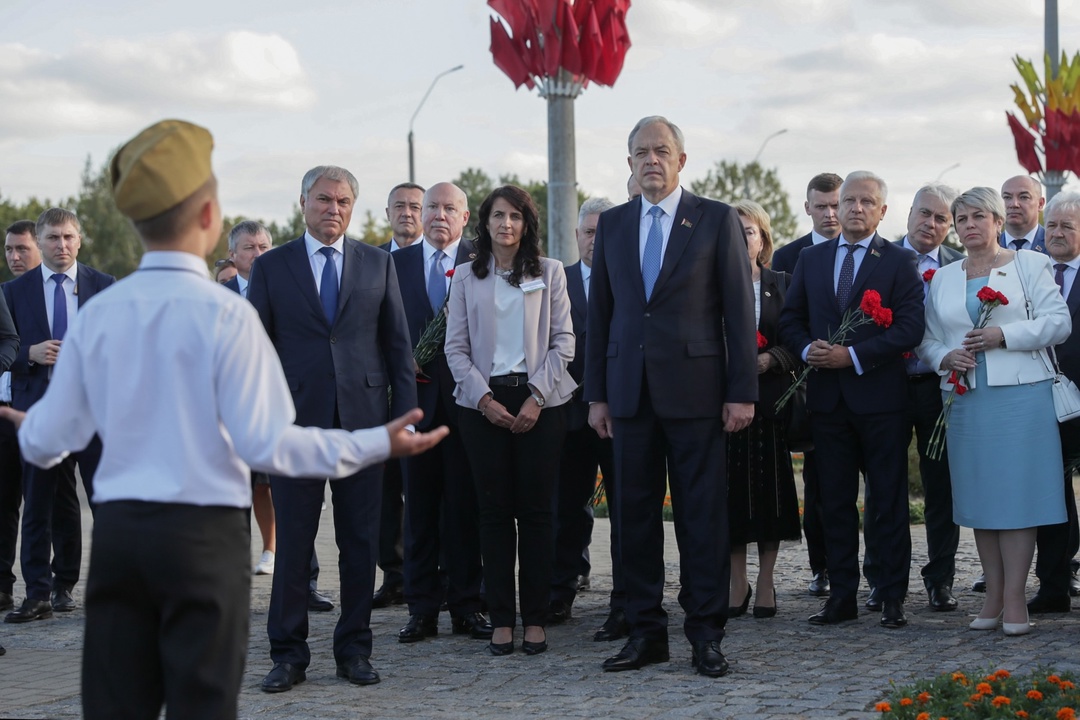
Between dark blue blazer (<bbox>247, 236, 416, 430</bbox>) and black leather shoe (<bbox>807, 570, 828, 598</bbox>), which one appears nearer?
dark blue blazer (<bbox>247, 236, 416, 430</bbox>)

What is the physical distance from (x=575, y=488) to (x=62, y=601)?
3427 mm

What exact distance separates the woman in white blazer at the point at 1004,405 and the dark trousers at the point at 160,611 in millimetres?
4838

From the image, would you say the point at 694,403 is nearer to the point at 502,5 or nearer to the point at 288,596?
the point at 288,596

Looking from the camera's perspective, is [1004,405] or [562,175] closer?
[1004,405]

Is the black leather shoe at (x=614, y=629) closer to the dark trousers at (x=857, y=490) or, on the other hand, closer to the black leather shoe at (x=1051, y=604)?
the dark trousers at (x=857, y=490)

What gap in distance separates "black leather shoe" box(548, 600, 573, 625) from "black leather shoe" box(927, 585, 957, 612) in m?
2.17

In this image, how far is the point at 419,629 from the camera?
7.31m

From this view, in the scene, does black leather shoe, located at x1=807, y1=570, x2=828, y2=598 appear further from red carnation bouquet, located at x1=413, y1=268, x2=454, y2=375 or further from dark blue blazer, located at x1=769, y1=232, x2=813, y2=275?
red carnation bouquet, located at x1=413, y1=268, x2=454, y2=375

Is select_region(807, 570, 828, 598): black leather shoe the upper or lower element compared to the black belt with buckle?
lower

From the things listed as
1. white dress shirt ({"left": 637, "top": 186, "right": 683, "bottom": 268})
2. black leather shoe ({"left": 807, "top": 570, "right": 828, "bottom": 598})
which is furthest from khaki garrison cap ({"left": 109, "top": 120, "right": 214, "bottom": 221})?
black leather shoe ({"left": 807, "top": 570, "right": 828, "bottom": 598})

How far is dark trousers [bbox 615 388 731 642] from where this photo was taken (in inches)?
251

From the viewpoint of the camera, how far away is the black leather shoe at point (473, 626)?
730 centimetres

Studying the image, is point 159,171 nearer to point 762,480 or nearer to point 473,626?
point 473,626

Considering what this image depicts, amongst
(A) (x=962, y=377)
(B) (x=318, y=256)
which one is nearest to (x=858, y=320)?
(A) (x=962, y=377)
